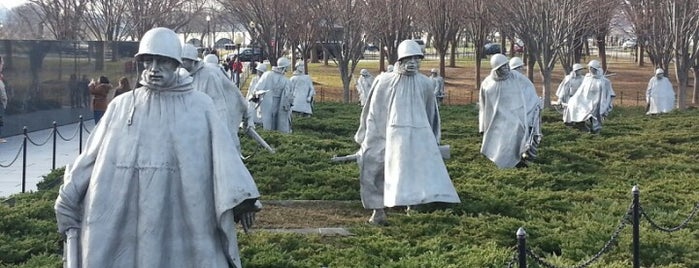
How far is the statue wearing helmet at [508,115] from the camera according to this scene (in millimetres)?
14938

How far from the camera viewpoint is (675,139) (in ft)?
64.0

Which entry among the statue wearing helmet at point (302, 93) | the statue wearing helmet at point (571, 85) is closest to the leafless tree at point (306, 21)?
the statue wearing helmet at point (302, 93)

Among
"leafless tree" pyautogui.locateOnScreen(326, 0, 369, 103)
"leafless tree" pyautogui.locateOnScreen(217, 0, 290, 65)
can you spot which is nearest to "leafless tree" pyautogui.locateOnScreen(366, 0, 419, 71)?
"leafless tree" pyautogui.locateOnScreen(326, 0, 369, 103)

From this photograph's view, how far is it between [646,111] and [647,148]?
12.2m

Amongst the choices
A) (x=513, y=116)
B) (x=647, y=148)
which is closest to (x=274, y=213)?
(x=513, y=116)

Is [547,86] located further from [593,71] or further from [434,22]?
[593,71]

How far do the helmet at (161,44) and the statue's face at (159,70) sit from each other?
0.05 meters

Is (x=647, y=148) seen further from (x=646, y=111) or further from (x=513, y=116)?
(x=646, y=111)

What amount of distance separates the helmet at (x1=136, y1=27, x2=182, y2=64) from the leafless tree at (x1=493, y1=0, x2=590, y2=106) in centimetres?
2471

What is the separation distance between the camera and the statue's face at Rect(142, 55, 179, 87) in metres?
5.19

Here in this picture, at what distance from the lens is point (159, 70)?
5.20 meters

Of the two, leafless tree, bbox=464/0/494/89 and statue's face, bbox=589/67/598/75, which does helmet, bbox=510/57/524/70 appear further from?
leafless tree, bbox=464/0/494/89

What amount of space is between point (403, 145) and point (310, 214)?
1.61 metres

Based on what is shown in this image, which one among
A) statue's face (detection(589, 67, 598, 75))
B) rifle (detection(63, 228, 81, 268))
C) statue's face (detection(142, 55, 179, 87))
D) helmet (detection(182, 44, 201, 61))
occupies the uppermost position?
helmet (detection(182, 44, 201, 61))
